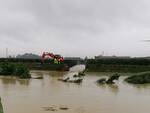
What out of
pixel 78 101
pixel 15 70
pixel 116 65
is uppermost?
pixel 116 65

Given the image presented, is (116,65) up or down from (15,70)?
up

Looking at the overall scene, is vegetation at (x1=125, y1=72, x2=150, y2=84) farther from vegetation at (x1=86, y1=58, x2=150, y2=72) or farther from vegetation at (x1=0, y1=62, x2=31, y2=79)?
vegetation at (x1=86, y1=58, x2=150, y2=72)

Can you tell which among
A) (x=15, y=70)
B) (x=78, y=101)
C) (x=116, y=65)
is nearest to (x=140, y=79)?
(x=15, y=70)

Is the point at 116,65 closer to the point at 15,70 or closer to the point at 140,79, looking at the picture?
the point at 15,70

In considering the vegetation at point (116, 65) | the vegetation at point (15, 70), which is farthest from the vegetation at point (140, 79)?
the vegetation at point (116, 65)

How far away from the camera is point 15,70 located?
92.1 feet

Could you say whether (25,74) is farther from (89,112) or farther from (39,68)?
(89,112)

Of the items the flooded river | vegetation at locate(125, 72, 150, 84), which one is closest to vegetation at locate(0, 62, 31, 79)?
vegetation at locate(125, 72, 150, 84)

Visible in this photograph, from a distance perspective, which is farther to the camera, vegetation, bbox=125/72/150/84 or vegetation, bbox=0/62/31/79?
vegetation, bbox=0/62/31/79

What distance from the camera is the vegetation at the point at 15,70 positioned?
88.7ft

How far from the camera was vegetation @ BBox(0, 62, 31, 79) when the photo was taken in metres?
27.0

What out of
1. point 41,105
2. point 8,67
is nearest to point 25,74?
point 8,67

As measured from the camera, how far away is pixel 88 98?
639 inches

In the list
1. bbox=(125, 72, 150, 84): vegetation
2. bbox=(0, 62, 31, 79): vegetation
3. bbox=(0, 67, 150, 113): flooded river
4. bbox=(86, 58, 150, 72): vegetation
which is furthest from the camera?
bbox=(86, 58, 150, 72): vegetation
